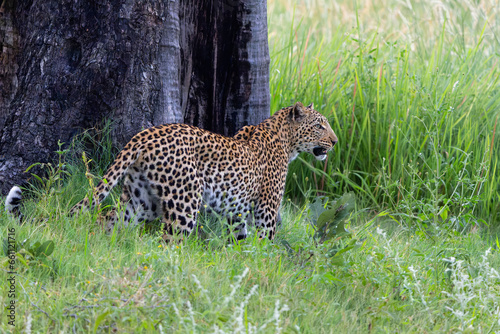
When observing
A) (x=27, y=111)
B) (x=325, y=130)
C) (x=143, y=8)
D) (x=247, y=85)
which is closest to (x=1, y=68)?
(x=27, y=111)

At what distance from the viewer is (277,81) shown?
6949mm

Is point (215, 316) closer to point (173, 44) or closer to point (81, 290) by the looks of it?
point (81, 290)

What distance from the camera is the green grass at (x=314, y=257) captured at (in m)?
3.11

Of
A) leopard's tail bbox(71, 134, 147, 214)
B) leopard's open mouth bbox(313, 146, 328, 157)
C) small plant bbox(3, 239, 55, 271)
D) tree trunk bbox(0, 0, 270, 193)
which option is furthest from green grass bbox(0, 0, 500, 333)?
leopard's open mouth bbox(313, 146, 328, 157)

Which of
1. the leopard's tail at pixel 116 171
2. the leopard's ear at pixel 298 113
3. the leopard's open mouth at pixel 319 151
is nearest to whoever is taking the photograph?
the leopard's tail at pixel 116 171

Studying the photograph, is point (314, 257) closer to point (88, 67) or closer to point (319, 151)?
point (319, 151)

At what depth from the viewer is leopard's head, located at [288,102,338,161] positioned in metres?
5.49

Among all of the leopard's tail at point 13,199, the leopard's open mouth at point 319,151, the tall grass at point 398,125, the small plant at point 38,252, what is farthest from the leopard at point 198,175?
the tall grass at point 398,125

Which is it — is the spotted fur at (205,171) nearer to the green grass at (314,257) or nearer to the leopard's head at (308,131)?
the leopard's head at (308,131)

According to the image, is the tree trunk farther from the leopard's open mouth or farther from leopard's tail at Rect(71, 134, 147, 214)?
the leopard's open mouth

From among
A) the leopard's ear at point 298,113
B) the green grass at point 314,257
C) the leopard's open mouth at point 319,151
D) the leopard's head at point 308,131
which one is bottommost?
the green grass at point 314,257

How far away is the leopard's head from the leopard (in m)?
0.01

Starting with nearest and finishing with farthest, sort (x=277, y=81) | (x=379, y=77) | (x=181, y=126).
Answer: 1. (x=181, y=126)
2. (x=379, y=77)
3. (x=277, y=81)

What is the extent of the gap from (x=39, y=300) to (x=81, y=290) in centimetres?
23
